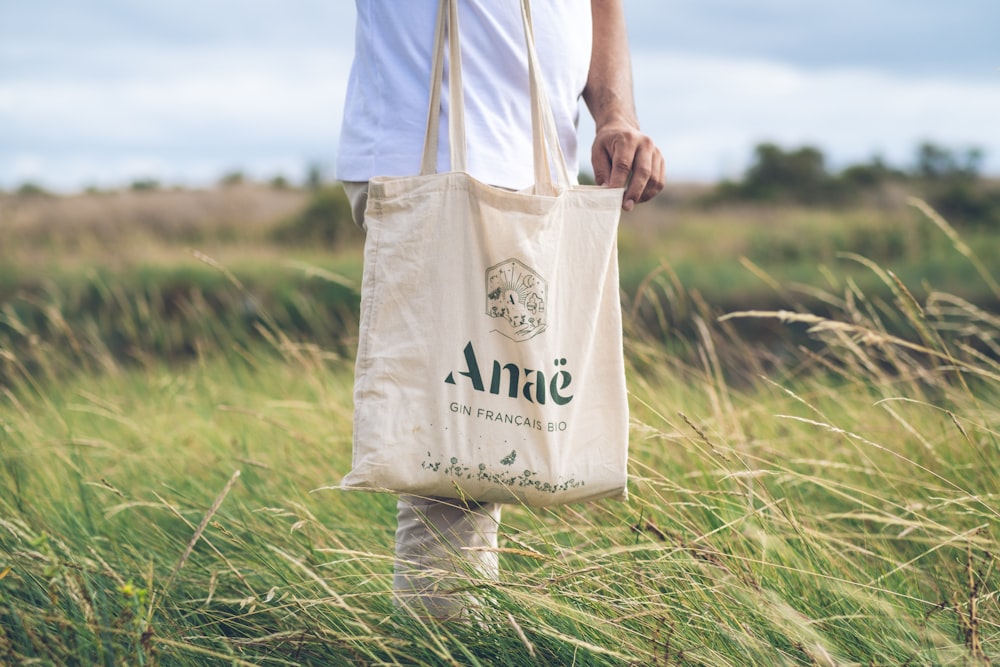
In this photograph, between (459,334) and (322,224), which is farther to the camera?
(322,224)

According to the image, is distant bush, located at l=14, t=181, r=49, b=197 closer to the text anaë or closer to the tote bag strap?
the tote bag strap

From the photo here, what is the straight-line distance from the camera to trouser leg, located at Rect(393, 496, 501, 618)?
156 cm

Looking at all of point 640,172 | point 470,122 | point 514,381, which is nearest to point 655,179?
point 640,172

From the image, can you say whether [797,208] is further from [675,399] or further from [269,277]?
[675,399]

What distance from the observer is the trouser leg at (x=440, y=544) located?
1.56m

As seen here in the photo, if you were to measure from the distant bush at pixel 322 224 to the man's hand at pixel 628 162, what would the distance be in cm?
1489

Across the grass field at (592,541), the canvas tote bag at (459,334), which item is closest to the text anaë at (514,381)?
the canvas tote bag at (459,334)

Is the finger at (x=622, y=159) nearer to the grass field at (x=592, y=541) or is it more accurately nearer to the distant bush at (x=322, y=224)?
the grass field at (x=592, y=541)

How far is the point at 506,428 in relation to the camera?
146cm

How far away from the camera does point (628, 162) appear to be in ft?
5.18

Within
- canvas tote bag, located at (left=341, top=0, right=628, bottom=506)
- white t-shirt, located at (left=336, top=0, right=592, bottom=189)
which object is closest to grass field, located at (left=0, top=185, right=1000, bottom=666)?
canvas tote bag, located at (left=341, top=0, right=628, bottom=506)

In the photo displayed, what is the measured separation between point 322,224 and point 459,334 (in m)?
15.8

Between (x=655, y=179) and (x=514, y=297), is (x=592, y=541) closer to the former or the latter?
(x=514, y=297)

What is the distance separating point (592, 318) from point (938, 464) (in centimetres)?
133
